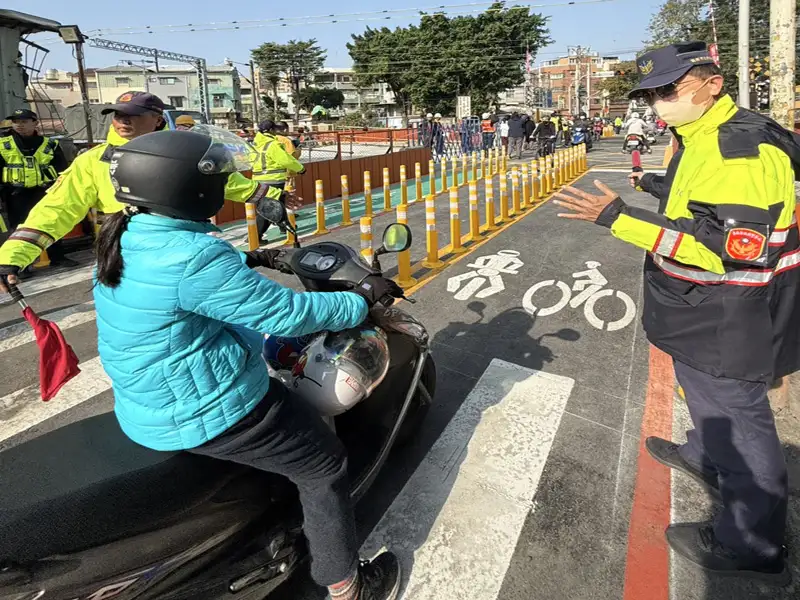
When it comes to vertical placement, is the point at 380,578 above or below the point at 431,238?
below

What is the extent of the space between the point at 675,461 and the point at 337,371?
76.4 inches

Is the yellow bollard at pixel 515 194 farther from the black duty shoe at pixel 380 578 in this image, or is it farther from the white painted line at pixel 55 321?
the black duty shoe at pixel 380 578

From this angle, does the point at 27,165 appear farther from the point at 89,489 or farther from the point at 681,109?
the point at 681,109

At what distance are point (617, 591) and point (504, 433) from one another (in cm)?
118

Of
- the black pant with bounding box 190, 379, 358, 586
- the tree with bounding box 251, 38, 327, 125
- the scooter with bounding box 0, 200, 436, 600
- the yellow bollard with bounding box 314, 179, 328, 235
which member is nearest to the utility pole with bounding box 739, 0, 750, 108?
the yellow bollard with bounding box 314, 179, 328, 235

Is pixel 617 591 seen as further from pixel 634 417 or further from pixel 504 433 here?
pixel 634 417

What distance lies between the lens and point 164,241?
5.11 feet

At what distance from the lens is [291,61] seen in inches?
2702

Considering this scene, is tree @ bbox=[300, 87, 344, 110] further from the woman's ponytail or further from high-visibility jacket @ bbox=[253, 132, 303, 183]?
the woman's ponytail

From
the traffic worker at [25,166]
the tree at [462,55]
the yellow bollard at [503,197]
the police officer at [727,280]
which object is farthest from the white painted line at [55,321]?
the tree at [462,55]

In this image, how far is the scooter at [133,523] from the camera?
4.53 ft

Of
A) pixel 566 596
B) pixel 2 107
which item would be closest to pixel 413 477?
pixel 566 596

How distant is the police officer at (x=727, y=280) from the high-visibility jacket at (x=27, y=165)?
729 centimetres

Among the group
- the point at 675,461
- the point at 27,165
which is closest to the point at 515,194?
the point at 27,165
